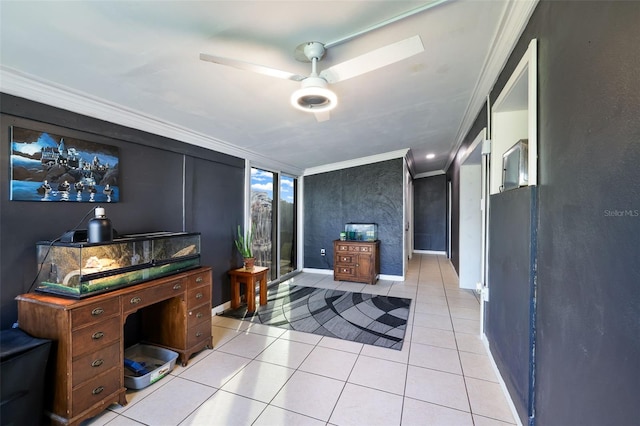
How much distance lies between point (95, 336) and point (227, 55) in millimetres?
2073

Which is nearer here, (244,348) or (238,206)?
(244,348)

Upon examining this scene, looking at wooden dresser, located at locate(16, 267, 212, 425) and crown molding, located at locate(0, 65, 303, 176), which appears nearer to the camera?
wooden dresser, located at locate(16, 267, 212, 425)

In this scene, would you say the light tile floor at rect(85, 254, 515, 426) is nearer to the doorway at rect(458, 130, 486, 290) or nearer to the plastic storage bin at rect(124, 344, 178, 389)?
the plastic storage bin at rect(124, 344, 178, 389)

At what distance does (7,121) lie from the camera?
175cm

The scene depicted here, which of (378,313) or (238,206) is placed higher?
(238,206)

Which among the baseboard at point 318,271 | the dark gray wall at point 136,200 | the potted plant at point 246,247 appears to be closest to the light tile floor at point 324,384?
the potted plant at point 246,247

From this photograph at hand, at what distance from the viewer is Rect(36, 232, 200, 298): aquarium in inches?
67.2

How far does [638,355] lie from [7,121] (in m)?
3.37

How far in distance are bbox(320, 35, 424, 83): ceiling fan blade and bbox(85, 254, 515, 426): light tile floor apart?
2.25m

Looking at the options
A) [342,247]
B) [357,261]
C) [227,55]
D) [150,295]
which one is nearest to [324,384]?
[150,295]

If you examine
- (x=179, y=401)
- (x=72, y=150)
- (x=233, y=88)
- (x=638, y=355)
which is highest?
(x=233, y=88)

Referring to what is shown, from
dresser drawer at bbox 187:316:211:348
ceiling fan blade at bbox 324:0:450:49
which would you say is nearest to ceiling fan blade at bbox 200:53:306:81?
ceiling fan blade at bbox 324:0:450:49

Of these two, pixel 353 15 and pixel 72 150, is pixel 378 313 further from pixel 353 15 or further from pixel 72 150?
pixel 72 150

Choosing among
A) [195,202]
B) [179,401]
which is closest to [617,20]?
[179,401]
